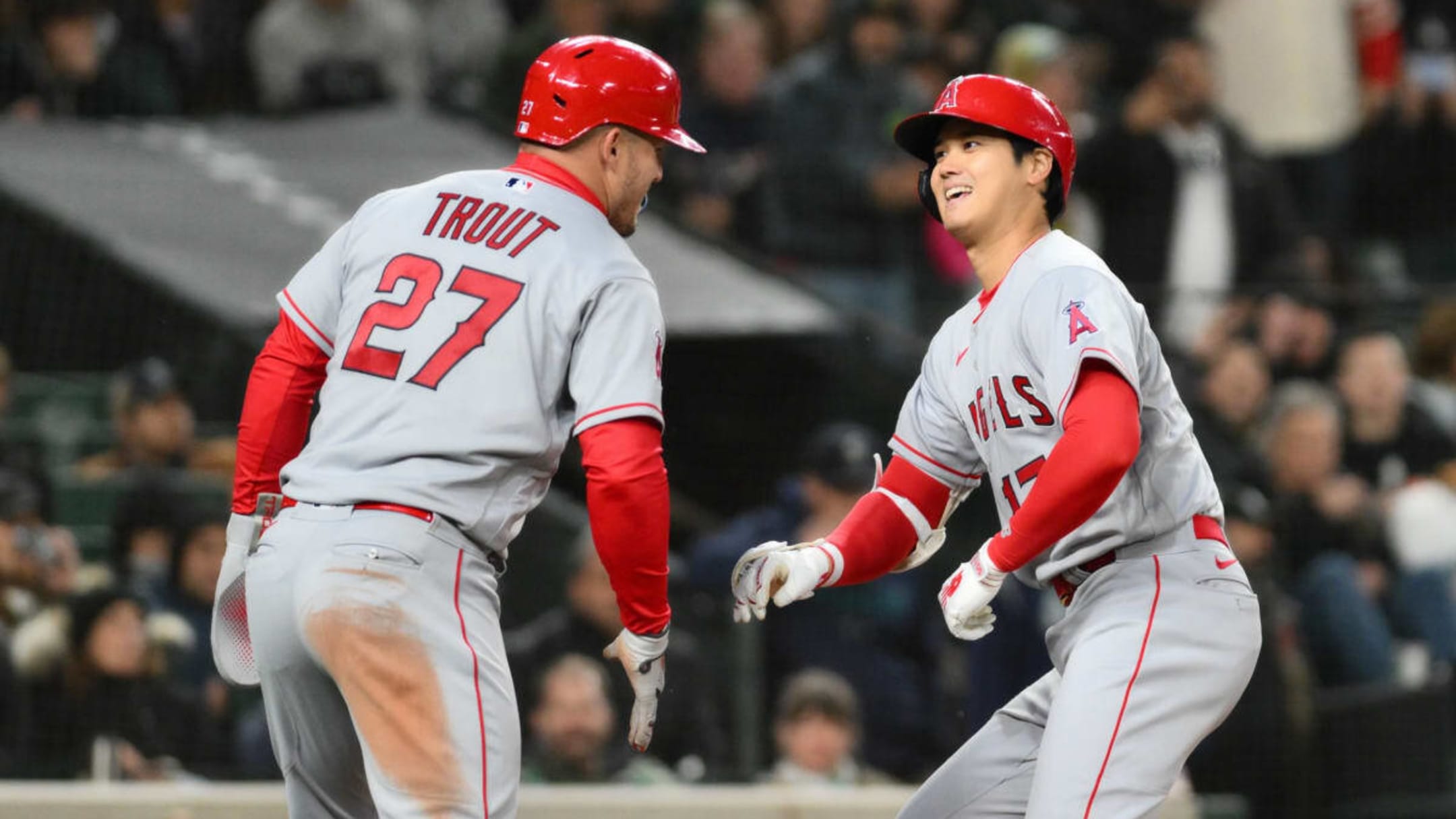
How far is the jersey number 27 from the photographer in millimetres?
4027

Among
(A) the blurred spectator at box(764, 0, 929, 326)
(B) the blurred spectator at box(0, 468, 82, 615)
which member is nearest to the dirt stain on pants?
(B) the blurred spectator at box(0, 468, 82, 615)

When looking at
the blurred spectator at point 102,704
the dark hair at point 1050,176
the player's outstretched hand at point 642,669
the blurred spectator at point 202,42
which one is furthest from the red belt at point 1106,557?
the blurred spectator at point 202,42

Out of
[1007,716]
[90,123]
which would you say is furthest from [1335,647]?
[90,123]

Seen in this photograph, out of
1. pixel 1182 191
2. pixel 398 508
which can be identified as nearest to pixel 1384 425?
pixel 1182 191

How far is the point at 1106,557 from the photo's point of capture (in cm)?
416

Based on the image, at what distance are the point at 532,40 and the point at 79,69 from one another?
1.93 metres

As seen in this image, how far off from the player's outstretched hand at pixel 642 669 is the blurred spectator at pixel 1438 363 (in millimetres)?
5222

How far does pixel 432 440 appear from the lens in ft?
13.1

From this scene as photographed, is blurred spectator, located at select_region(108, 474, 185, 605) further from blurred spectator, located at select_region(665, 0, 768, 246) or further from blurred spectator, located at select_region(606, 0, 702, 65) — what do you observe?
blurred spectator, located at select_region(606, 0, 702, 65)

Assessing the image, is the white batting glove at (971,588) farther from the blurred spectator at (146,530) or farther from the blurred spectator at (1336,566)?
the blurred spectator at (1336,566)

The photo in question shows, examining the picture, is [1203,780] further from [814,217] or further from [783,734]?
[814,217]

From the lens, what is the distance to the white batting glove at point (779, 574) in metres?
4.37

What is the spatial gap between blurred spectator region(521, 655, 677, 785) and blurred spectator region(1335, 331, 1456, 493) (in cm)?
323

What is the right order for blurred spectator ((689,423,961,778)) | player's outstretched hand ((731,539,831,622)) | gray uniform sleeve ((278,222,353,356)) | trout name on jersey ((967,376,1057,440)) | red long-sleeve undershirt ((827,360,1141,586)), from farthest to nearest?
blurred spectator ((689,423,961,778)) → player's outstretched hand ((731,539,831,622)) → gray uniform sleeve ((278,222,353,356)) → trout name on jersey ((967,376,1057,440)) → red long-sleeve undershirt ((827,360,1141,586))
